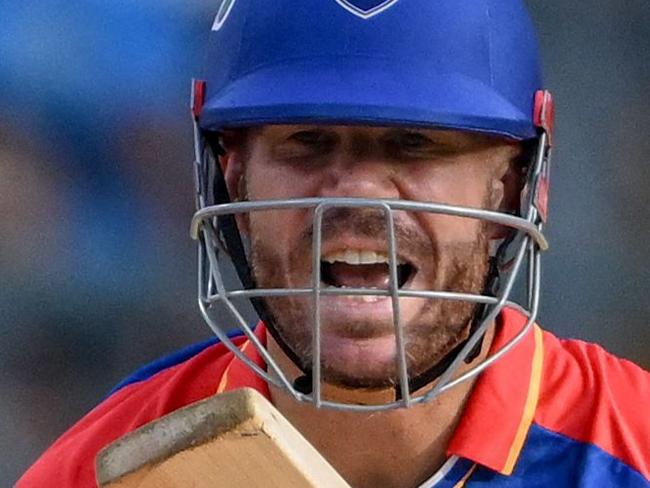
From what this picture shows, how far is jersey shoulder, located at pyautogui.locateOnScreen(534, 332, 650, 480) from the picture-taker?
5.05 feet

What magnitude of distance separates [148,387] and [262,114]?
0.48 meters

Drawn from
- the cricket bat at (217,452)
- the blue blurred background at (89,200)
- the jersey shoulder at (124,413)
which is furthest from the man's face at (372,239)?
the blue blurred background at (89,200)

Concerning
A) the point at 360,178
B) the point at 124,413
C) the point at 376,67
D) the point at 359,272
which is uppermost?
the point at 376,67

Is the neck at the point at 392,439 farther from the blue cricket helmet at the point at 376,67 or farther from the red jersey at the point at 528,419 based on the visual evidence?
the blue cricket helmet at the point at 376,67

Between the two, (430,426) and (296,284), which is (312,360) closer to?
(296,284)

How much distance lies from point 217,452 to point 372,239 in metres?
0.42

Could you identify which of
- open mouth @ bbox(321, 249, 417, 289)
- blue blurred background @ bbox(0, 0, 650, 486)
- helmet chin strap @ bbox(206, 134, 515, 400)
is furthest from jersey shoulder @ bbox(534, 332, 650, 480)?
blue blurred background @ bbox(0, 0, 650, 486)

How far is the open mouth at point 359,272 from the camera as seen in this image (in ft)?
5.00

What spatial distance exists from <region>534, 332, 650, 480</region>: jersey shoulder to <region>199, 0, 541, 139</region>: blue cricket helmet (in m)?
0.28

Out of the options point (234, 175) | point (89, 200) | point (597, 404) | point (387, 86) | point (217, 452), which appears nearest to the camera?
point (217, 452)

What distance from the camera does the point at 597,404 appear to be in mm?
1595

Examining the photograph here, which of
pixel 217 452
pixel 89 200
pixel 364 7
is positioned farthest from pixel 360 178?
pixel 89 200

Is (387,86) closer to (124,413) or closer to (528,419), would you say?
(528,419)

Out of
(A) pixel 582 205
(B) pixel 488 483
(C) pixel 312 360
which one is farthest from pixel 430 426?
(A) pixel 582 205
